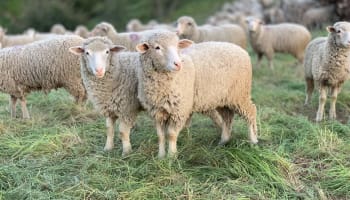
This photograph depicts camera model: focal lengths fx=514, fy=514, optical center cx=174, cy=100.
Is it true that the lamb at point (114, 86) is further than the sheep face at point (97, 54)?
Yes

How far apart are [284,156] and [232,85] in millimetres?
941

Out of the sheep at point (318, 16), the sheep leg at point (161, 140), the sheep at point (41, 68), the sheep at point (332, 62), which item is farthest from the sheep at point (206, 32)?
the sheep at point (318, 16)

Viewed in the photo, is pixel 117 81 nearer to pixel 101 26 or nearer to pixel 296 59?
pixel 101 26

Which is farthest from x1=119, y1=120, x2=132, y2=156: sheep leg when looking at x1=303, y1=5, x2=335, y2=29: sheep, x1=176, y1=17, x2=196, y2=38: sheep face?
x1=303, y1=5, x2=335, y2=29: sheep

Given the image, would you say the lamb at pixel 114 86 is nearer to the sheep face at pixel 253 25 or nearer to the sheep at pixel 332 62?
the sheep at pixel 332 62

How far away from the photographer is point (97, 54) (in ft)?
16.9

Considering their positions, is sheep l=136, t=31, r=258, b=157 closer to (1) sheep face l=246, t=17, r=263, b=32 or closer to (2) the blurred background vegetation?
(1) sheep face l=246, t=17, r=263, b=32

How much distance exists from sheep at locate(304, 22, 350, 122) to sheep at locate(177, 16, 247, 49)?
3.30m

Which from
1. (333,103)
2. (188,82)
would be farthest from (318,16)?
(188,82)

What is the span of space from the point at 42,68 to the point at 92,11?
28715 mm

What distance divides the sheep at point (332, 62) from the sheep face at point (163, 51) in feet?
8.33

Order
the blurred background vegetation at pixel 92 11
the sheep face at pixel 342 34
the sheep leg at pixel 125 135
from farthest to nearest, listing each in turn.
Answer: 1. the blurred background vegetation at pixel 92 11
2. the sheep face at pixel 342 34
3. the sheep leg at pixel 125 135

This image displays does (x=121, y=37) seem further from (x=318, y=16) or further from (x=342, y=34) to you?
(x=318, y=16)

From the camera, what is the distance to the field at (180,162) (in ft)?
15.2
